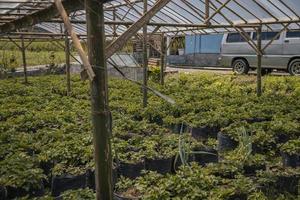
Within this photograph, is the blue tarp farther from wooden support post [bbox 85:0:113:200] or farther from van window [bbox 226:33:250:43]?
wooden support post [bbox 85:0:113:200]

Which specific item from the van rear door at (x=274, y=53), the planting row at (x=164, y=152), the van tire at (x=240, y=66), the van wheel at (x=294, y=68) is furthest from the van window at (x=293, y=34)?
the planting row at (x=164, y=152)

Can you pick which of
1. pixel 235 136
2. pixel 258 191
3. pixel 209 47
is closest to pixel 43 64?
pixel 209 47

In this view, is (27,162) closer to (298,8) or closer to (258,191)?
(258,191)

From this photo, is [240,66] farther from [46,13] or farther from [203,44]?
[46,13]

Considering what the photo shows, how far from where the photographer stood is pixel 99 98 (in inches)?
96.5

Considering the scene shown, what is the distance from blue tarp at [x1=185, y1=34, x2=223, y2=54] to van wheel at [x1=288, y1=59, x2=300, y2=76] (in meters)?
10.0

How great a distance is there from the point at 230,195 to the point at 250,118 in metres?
3.95

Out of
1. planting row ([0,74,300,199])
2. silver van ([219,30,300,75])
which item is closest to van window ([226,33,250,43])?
silver van ([219,30,300,75])

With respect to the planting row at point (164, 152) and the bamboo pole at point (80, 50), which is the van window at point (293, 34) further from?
the bamboo pole at point (80, 50)

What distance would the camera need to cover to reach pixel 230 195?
156 inches

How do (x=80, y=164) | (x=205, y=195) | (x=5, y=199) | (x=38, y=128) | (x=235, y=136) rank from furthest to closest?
(x=38, y=128) → (x=235, y=136) → (x=80, y=164) → (x=5, y=199) → (x=205, y=195)

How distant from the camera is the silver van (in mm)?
15211

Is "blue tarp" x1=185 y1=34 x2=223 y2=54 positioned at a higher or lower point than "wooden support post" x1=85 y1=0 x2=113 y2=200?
higher

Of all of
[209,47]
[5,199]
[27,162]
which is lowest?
[5,199]
